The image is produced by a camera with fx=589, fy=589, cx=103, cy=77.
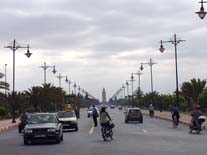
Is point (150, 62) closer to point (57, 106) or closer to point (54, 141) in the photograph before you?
point (57, 106)

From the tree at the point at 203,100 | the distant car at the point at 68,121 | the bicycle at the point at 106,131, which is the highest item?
the tree at the point at 203,100

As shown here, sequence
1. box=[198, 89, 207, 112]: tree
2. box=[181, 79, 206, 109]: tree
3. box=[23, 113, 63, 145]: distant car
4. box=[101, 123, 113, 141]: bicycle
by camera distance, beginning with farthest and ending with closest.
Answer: box=[181, 79, 206, 109]: tree → box=[198, 89, 207, 112]: tree → box=[101, 123, 113, 141]: bicycle → box=[23, 113, 63, 145]: distant car

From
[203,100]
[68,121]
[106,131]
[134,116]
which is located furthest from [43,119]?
[203,100]

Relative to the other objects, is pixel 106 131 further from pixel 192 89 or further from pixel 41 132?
pixel 192 89

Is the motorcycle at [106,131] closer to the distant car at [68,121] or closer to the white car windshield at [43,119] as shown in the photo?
the white car windshield at [43,119]

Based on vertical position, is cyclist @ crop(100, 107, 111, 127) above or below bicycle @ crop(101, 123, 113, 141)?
above

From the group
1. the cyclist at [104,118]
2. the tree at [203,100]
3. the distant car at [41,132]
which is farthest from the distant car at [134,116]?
the distant car at [41,132]

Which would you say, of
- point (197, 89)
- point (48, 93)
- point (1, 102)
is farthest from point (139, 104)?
point (1, 102)

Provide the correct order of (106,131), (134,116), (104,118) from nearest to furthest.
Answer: (106,131)
(104,118)
(134,116)

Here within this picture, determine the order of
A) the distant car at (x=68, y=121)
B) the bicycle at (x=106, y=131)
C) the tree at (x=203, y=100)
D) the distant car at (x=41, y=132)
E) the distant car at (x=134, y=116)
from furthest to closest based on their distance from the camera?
the tree at (x=203, y=100) < the distant car at (x=134, y=116) < the distant car at (x=68, y=121) < the bicycle at (x=106, y=131) < the distant car at (x=41, y=132)

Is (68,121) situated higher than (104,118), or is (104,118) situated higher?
(104,118)

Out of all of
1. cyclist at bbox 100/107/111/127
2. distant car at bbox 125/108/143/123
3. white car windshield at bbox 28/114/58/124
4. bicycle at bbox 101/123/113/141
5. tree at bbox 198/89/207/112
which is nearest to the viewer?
white car windshield at bbox 28/114/58/124

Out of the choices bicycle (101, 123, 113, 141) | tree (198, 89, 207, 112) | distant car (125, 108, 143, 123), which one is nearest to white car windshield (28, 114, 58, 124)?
bicycle (101, 123, 113, 141)

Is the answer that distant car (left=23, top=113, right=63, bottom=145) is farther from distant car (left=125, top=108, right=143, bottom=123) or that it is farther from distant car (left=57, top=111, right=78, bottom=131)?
distant car (left=125, top=108, right=143, bottom=123)
